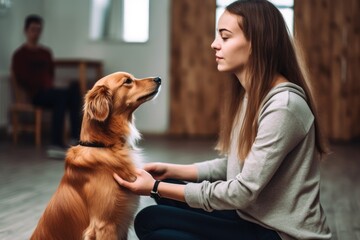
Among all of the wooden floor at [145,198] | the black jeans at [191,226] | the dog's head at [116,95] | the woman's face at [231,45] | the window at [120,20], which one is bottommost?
the wooden floor at [145,198]

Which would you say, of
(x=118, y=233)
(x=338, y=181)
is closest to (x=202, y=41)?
(x=338, y=181)

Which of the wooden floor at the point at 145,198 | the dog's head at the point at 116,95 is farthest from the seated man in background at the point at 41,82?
the dog's head at the point at 116,95

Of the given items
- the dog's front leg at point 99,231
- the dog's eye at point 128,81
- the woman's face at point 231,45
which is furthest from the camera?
the dog's eye at point 128,81

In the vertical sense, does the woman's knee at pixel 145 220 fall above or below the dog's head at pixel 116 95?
below

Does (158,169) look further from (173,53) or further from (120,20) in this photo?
(120,20)

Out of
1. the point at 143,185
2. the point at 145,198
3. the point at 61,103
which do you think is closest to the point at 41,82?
the point at 61,103

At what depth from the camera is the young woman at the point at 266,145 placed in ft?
4.82

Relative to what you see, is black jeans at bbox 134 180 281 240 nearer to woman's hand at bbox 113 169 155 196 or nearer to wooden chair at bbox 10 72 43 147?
woman's hand at bbox 113 169 155 196

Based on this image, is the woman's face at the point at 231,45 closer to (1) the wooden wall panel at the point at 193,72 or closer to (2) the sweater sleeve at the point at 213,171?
(2) the sweater sleeve at the point at 213,171

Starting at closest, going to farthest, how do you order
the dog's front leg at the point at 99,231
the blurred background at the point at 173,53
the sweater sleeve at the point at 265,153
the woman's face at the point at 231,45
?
the sweater sleeve at the point at 265,153 → the woman's face at the point at 231,45 → the dog's front leg at the point at 99,231 → the blurred background at the point at 173,53

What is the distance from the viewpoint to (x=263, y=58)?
154 cm

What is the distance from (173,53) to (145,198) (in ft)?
13.7

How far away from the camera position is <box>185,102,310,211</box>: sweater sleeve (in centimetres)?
145

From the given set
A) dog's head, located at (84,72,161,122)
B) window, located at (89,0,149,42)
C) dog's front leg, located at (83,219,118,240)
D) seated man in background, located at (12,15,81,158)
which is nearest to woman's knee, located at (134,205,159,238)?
dog's front leg, located at (83,219,118,240)
